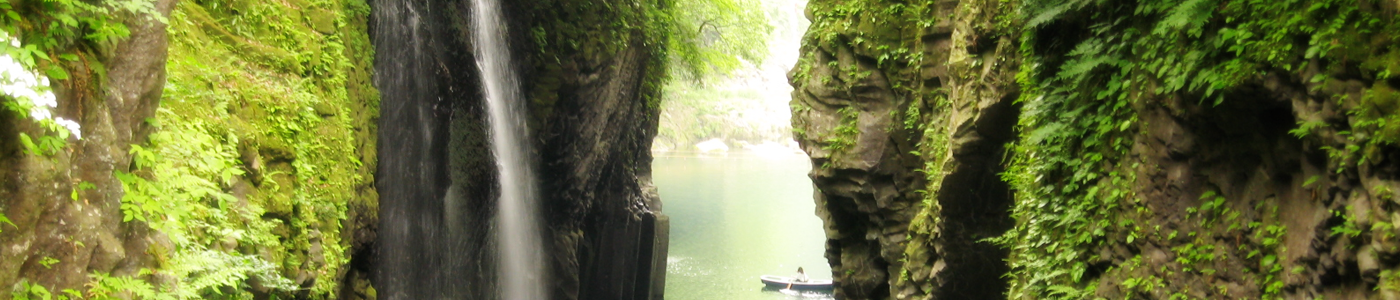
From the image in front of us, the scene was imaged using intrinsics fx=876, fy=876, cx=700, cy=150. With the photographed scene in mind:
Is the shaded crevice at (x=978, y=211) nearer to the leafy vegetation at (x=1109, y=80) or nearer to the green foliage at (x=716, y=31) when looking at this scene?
the leafy vegetation at (x=1109, y=80)

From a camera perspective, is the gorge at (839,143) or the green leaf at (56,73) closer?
the green leaf at (56,73)

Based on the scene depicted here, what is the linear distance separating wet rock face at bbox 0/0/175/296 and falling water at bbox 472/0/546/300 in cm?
947

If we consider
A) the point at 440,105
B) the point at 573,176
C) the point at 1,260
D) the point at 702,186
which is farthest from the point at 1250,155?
the point at 702,186

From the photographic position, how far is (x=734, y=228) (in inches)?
1487

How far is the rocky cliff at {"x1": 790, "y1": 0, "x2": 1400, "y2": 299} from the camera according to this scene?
3637 mm

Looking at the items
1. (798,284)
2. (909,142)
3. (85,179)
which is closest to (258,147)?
(85,179)

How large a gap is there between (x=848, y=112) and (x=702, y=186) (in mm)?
37692

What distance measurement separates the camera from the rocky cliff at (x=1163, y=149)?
3637 mm

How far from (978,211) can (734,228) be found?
95.1 feet

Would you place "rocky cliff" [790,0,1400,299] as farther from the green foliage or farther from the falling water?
the green foliage

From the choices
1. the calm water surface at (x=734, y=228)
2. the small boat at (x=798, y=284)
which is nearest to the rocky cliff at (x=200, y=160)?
the small boat at (x=798, y=284)

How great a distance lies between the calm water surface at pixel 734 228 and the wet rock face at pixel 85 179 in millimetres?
21681

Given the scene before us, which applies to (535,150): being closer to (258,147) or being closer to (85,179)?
(258,147)

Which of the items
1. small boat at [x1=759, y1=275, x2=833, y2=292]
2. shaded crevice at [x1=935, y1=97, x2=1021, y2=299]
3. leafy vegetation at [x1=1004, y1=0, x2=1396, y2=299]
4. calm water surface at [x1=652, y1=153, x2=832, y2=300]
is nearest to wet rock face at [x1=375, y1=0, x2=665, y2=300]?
small boat at [x1=759, y1=275, x2=833, y2=292]
